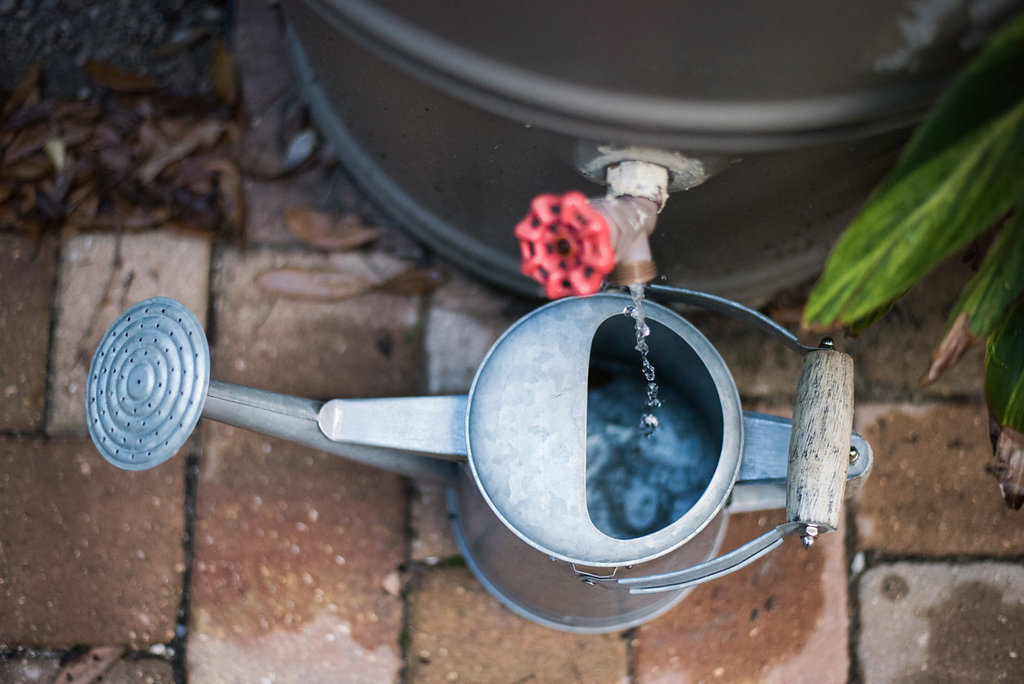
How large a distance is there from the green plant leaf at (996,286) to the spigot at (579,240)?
32cm

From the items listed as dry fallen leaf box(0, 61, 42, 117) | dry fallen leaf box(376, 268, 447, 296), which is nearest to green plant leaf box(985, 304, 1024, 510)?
dry fallen leaf box(376, 268, 447, 296)

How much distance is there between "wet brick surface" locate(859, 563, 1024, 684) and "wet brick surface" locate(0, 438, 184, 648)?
103cm

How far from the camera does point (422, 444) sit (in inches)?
35.0

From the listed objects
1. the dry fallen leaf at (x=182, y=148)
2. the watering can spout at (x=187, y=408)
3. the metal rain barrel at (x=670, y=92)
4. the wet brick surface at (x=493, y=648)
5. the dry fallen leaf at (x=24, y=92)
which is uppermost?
the dry fallen leaf at (x=24, y=92)

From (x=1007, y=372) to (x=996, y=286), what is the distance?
0.18m

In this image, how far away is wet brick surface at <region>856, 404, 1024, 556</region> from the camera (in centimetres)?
120

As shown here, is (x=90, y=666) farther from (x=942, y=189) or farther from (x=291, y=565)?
(x=942, y=189)

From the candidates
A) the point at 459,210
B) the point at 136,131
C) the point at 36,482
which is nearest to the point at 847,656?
the point at 459,210

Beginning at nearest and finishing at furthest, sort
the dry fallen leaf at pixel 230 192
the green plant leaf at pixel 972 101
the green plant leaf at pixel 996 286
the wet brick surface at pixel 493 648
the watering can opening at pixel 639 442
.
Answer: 1. the green plant leaf at pixel 972 101
2. the green plant leaf at pixel 996 286
3. the watering can opening at pixel 639 442
4. the wet brick surface at pixel 493 648
5. the dry fallen leaf at pixel 230 192

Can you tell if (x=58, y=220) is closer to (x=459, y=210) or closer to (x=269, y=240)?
(x=269, y=240)

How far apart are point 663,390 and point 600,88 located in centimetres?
48

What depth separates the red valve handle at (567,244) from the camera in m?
0.62

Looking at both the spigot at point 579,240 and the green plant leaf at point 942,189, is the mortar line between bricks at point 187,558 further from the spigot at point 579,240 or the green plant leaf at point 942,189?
the green plant leaf at point 942,189

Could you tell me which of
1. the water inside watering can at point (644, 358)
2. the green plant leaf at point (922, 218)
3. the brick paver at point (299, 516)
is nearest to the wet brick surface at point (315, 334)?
the brick paver at point (299, 516)
